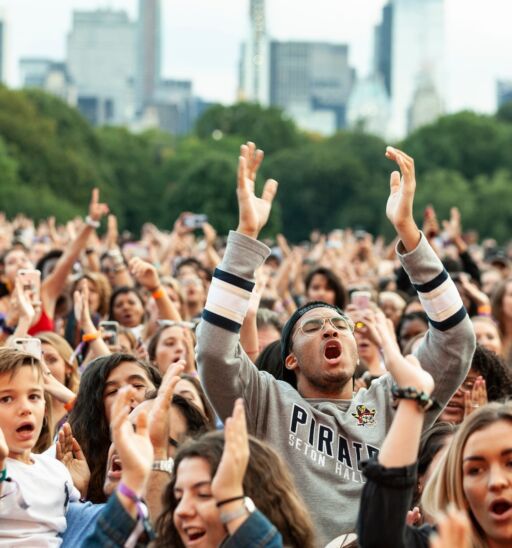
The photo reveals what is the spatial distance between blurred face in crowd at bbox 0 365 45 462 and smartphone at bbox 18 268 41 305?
2.90m

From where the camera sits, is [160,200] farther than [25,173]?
Yes

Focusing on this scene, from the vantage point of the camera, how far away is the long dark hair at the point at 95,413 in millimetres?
6305

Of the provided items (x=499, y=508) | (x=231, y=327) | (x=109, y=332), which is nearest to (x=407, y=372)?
(x=499, y=508)

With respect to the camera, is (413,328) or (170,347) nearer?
(170,347)

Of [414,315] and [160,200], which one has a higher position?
[414,315]

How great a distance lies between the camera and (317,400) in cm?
575

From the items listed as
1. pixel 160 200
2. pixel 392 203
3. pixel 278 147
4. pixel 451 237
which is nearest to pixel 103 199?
pixel 160 200

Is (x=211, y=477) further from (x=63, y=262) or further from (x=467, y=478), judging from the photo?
(x=63, y=262)

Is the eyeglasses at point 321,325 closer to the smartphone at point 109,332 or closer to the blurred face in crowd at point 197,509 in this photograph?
the blurred face in crowd at point 197,509

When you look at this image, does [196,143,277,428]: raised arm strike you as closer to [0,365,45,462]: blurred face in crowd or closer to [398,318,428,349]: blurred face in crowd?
[0,365,45,462]: blurred face in crowd

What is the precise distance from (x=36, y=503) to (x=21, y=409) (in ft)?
1.35

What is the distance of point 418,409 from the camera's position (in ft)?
14.4

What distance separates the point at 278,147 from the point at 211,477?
287ft

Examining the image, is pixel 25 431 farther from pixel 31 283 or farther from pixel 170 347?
pixel 31 283
